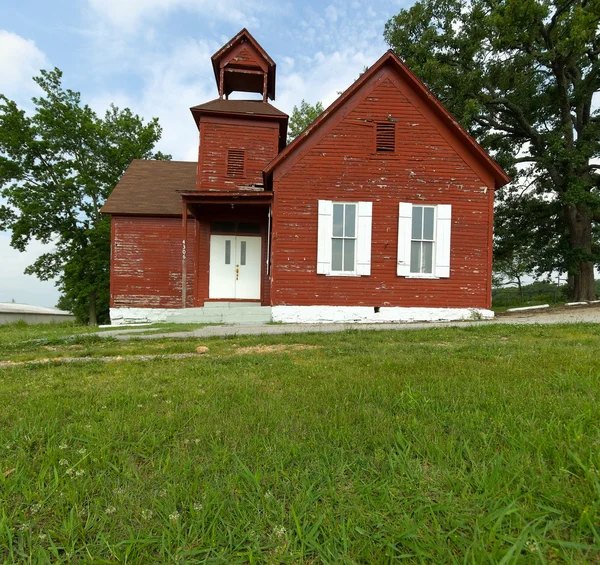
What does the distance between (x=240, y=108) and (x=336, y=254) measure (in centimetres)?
714

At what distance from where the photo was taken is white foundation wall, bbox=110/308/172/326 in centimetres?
1405

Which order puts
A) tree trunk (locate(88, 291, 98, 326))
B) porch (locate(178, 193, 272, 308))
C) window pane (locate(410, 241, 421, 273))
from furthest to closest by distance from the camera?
tree trunk (locate(88, 291, 98, 326)) < porch (locate(178, 193, 272, 308)) < window pane (locate(410, 241, 421, 273))

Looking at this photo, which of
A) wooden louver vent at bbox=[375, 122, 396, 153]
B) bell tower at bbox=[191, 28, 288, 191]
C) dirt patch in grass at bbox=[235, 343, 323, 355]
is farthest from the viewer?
bell tower at bbox=[191, 28, 288, 191]

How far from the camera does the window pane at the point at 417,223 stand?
10.8 meters

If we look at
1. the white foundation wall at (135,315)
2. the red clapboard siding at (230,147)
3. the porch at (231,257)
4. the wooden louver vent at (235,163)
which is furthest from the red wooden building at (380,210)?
the white foundation wall at (135,315)

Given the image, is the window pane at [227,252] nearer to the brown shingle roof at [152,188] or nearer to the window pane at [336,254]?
the brown shingle roof at [152,188]

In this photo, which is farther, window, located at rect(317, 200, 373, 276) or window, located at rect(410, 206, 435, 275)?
window, located at rect(410, 206, 435, 275)

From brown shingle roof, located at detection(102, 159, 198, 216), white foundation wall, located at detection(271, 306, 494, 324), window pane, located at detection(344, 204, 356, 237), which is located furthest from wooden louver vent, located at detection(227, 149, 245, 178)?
white foundation wall, located at detection(271, 306, 494, 324)

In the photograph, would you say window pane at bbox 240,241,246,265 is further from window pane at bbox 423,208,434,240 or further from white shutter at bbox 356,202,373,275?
window pane at bbox 423,208,434,240

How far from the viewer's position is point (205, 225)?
13125 mm

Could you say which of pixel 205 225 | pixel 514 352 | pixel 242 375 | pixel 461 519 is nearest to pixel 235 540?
pixel 461 519

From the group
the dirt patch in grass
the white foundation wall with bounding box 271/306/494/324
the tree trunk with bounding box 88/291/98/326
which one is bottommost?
the tree trunk with bounding box 88/291/98/326

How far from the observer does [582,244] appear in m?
16.4

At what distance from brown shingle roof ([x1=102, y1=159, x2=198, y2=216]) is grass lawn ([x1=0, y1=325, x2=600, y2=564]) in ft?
38.4
